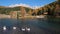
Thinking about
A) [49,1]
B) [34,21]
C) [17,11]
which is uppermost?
[49,1]

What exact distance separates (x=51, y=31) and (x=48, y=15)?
0.52 metres

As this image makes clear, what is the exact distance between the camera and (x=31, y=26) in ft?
13.5

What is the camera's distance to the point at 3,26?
404cm

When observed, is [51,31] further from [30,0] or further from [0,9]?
[0,9]

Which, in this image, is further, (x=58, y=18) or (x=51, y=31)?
(x=58, y=18)

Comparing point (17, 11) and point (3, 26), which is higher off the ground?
point (17, 11)

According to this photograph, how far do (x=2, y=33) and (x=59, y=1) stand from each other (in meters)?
1.77

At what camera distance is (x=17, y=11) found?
13.9 feet

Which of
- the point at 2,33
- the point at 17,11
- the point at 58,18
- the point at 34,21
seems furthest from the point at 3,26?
the point at 58,18

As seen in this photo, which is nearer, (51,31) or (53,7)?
(51,31)

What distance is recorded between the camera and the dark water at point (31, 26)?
3.99 metres

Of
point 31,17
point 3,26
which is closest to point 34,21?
point 31,17

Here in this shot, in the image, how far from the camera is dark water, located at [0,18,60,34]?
399 cm

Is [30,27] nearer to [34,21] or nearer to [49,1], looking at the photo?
[34,21]
